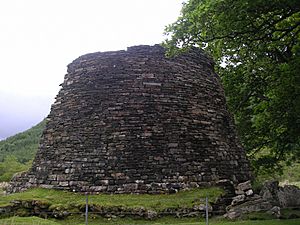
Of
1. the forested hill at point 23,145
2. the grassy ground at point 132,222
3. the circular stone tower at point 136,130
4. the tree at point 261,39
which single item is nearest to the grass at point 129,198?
the circular stone tower at point 136,130

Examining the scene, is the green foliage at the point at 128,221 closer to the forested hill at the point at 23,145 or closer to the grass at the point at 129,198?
the grass at the point at 129,198

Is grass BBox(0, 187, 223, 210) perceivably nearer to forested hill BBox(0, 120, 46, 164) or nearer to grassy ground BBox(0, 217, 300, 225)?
grassy ground BBox(0, 217, 300, 225)

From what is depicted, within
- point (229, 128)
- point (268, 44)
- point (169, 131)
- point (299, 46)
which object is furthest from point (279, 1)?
point (229, 128)

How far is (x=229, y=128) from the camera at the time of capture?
46.2 feet

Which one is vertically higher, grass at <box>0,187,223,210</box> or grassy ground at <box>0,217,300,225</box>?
grass at <box>0,187,223,210</box>

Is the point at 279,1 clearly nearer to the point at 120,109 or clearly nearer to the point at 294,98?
the point at 294,98

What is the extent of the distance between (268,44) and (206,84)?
2.89 metres

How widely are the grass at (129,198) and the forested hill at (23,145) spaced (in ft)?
84.7

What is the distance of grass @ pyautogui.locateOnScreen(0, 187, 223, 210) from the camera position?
1011cm

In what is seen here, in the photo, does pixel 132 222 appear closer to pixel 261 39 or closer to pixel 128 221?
pixel 128 221

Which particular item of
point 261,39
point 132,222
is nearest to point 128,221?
point 132,222

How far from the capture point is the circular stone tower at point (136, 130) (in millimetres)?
11336

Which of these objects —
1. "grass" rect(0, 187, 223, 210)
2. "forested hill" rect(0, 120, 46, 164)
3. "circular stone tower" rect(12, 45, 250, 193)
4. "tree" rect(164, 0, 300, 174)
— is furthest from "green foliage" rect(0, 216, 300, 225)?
"forested hill" rect(0, 120, 46, 164)

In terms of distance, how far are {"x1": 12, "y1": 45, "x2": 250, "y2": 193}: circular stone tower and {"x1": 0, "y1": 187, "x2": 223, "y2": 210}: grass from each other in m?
0.32
